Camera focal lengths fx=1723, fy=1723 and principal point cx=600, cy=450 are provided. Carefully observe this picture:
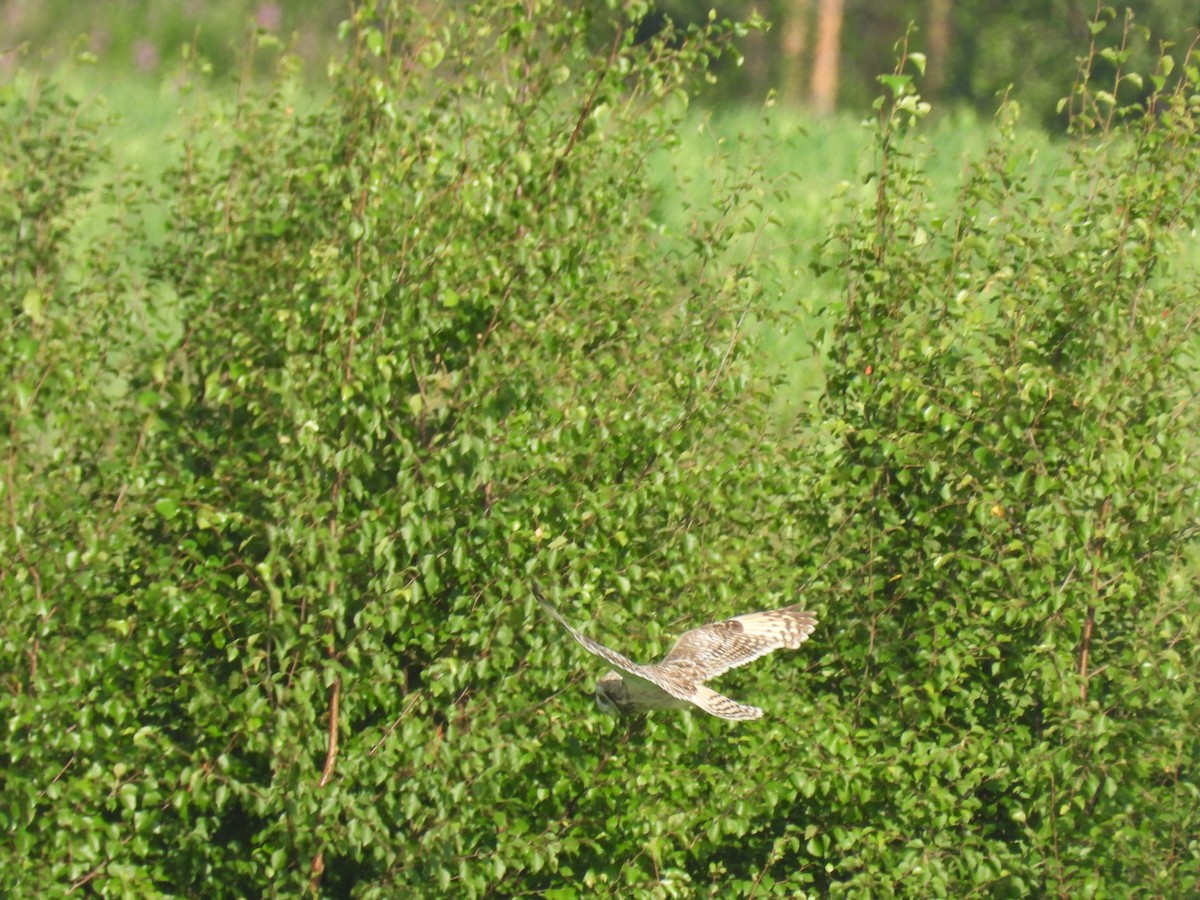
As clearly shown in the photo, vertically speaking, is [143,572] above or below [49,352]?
below

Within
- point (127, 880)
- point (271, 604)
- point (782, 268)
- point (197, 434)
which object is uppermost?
point (782, 268)

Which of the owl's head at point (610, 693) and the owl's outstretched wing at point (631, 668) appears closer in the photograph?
the owl's outstretched wing at point (631, 668)

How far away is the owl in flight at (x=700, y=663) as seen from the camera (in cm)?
536

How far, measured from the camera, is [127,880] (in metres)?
5.51

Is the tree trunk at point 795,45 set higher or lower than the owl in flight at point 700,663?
higher

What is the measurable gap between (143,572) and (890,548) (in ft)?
8.82

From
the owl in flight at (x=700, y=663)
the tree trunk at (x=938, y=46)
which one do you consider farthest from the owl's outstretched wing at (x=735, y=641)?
the tree trunk at (x=938, y=46)

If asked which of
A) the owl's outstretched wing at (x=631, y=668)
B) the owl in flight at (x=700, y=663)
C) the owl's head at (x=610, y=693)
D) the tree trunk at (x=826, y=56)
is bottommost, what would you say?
the owl's head at (x=610, y=693)

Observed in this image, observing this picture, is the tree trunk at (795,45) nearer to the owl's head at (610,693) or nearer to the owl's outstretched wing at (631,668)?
the owl's head at (610,693)

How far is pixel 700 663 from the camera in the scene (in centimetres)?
579

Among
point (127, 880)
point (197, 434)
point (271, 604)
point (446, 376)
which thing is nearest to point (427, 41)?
point (446, 376)

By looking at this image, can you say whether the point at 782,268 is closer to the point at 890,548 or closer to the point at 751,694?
the point at 890,548

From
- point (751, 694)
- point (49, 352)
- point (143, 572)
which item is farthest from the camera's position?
point (751, 694)

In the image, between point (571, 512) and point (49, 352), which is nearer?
point (49, 352)
